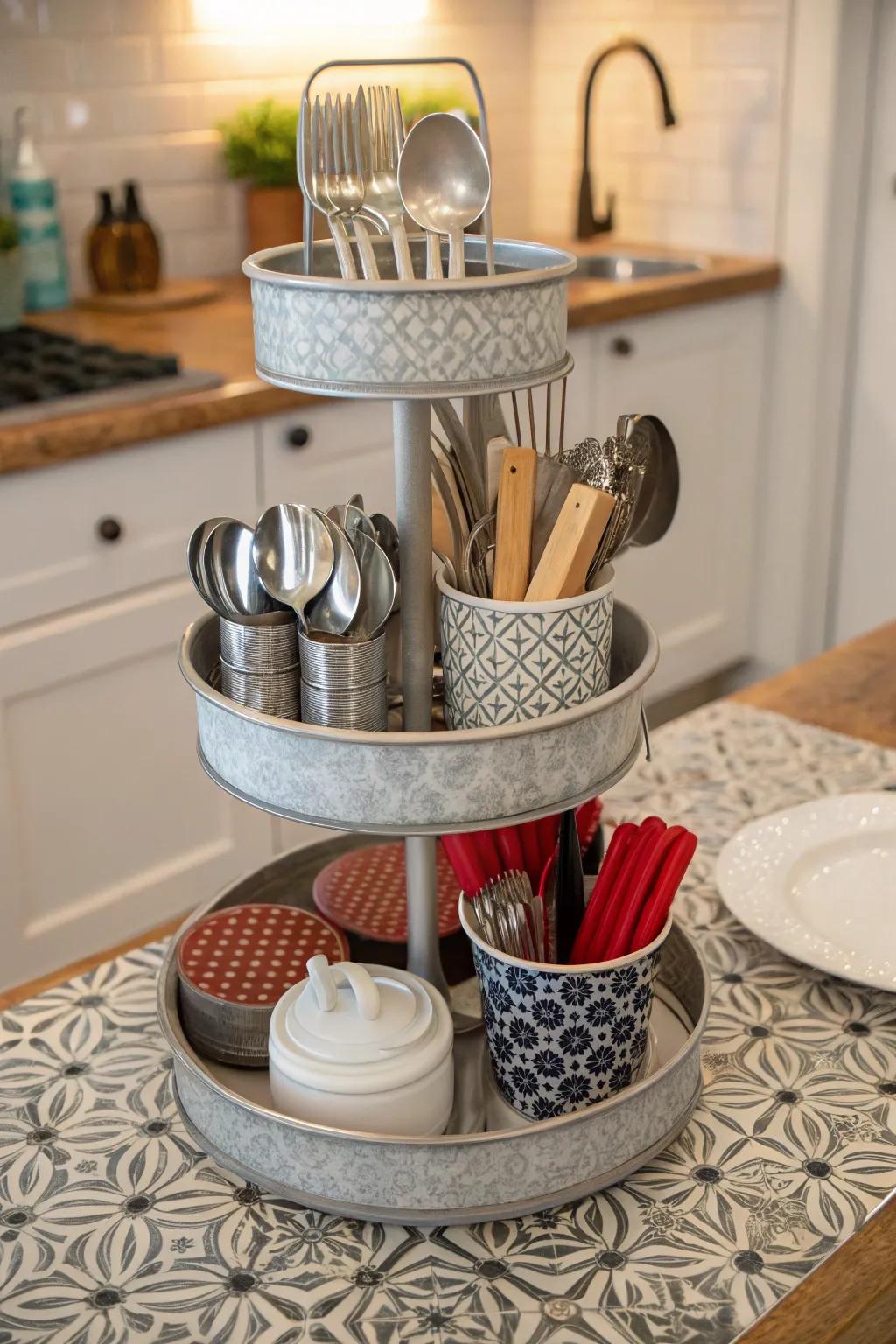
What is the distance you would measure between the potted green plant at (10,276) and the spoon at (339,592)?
1770 mm

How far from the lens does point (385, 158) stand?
772 millimetres

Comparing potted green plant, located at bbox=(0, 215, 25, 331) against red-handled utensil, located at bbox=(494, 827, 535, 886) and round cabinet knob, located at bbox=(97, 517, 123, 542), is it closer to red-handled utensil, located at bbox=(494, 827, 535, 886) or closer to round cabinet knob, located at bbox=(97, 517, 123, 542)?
round cabinet knob, located at bbox=(97, 517, 123, 542)

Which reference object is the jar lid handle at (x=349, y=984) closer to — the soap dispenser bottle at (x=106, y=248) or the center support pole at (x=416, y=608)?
the center support pole at (x=416, y=608)

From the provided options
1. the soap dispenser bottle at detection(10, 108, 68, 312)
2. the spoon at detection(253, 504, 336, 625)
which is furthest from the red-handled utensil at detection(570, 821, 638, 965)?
the soap dispenser bottle at detection(10, 108, 68, 312)

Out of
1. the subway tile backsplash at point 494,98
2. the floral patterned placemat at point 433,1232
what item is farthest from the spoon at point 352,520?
the subway tile backsplash at point 494,98

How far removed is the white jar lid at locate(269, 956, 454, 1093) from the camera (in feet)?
2.36

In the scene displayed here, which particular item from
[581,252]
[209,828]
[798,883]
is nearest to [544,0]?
[581,252]

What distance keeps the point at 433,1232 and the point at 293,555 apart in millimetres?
353

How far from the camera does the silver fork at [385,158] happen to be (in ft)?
2.49

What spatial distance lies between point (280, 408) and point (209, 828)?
0.64 m

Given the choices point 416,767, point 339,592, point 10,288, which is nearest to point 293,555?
point 339,592

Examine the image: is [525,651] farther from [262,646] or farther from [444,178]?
[444,178]

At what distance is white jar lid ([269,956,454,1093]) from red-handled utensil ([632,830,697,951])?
0.11 m

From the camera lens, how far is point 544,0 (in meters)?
3.11
